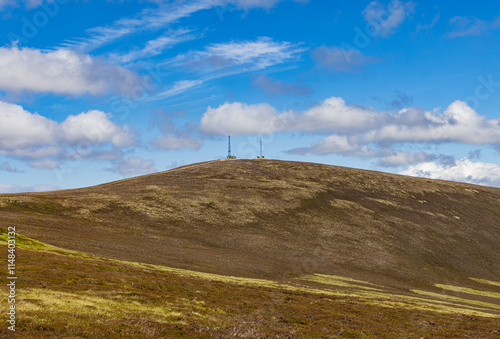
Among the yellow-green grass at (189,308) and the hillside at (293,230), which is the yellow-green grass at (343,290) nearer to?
the yellow-green grass at (189,308)

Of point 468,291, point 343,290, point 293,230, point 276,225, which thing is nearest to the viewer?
point 343,290

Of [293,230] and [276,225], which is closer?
[293,230]

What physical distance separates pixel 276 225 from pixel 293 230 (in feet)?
16.2

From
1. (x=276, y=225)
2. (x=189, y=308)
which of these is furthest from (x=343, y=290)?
(x=276, y=225)

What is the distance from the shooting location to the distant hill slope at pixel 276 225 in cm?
7756

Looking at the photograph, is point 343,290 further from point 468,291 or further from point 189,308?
point 189,308

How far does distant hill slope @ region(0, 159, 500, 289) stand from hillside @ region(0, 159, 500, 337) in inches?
14.5

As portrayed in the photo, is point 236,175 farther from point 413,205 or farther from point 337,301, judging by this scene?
point 337,301

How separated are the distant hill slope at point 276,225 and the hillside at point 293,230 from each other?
0.37 meters

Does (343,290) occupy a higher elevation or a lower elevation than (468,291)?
higher

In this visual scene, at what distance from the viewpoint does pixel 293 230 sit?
110 m

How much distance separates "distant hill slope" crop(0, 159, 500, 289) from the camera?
77562 millimetres

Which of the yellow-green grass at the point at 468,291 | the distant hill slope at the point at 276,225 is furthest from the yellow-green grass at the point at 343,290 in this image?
the yellow-green grass at the point at 468,291

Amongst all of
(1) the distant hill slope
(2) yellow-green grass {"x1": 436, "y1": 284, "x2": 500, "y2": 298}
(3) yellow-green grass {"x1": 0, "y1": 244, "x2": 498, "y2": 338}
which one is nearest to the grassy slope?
(3) yellow-green grass {"x1": 0, "y1": 244, "x2": 498, "y2": 338}
